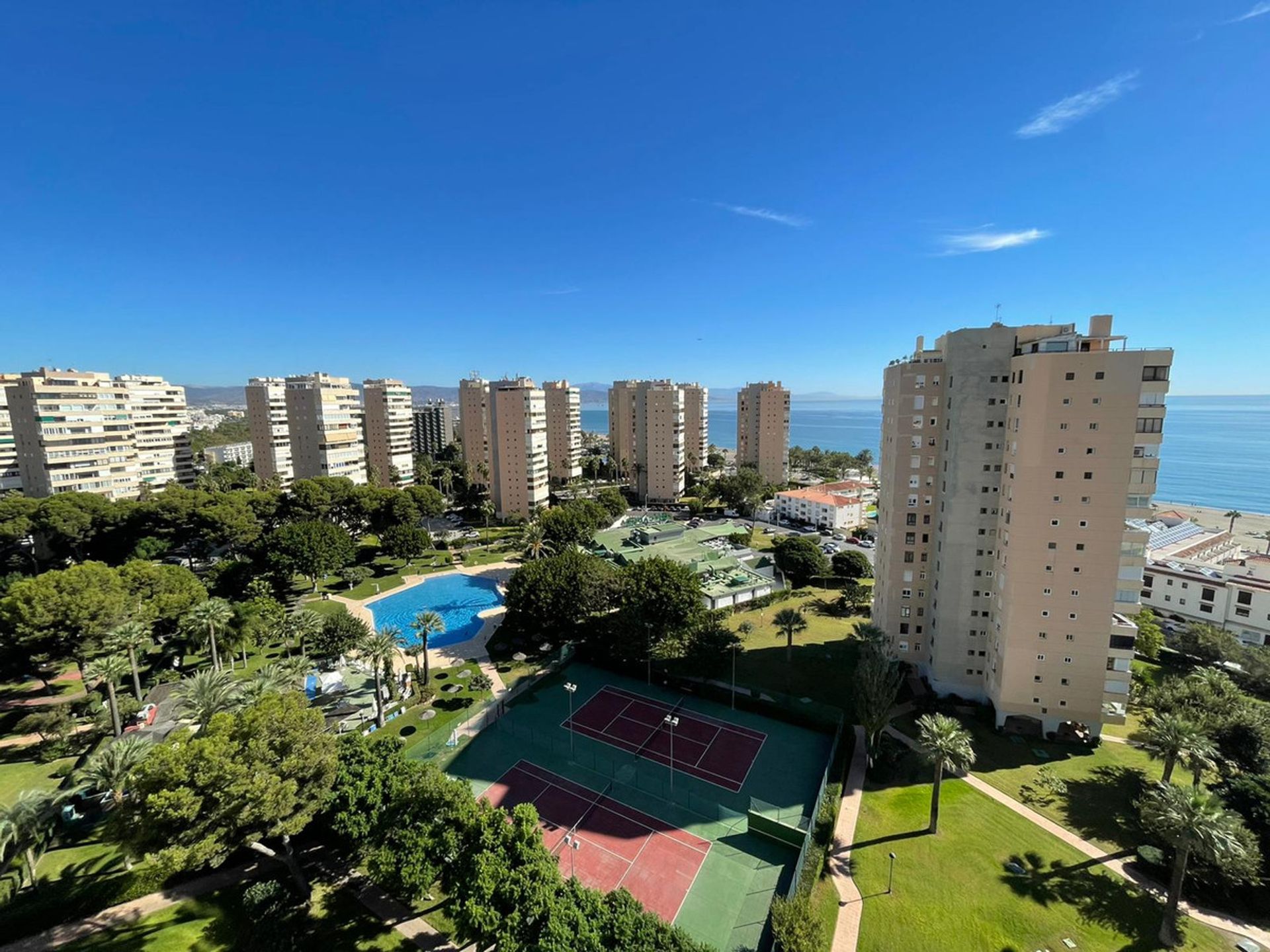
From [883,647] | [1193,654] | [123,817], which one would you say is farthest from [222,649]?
[1193,654]

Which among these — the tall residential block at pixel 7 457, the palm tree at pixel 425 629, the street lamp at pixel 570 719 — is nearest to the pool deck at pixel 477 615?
the palm tree at pixel 425 629

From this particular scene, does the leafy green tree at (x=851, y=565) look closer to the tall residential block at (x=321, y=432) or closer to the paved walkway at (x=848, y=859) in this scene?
the paved walkway at (x=848, y=859)

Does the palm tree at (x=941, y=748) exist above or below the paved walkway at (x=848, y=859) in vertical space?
above

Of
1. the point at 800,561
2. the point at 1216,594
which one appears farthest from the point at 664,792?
the point at 1216,594

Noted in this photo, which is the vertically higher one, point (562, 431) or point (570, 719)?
point (562, 431)

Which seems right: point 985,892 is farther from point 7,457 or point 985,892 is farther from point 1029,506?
point 7,457

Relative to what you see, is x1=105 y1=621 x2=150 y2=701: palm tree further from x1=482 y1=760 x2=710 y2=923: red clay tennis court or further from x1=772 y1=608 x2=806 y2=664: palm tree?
x1=772 y1=608 x2=806 y2=664: palm tree
